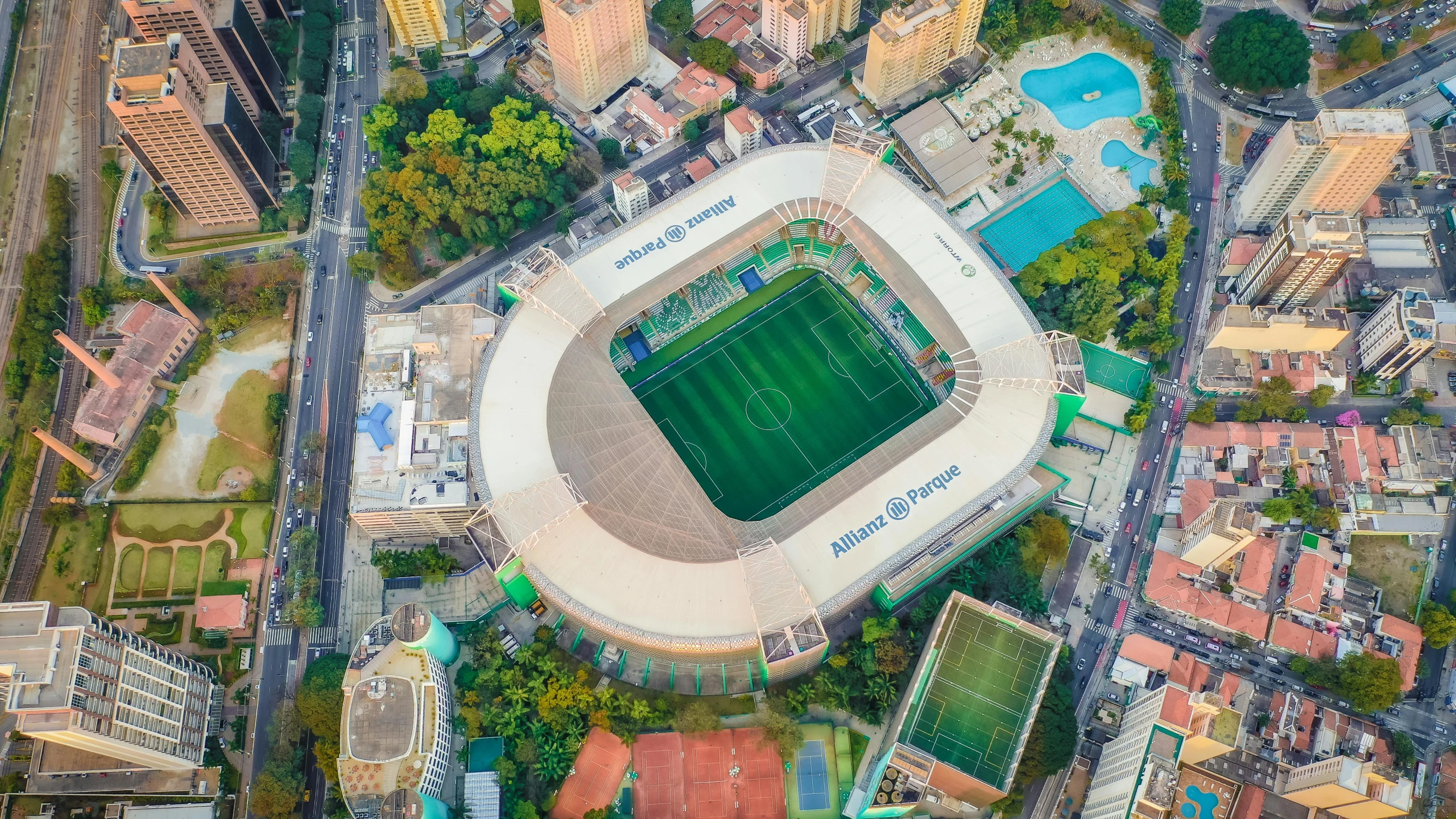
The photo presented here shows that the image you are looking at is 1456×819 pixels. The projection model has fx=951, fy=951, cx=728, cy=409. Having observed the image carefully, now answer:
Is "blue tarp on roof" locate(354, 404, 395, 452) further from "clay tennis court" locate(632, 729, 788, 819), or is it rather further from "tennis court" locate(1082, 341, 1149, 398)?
"tennis court" locate(1082, 341, 1149, 398)

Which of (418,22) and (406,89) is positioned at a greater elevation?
(418,22)

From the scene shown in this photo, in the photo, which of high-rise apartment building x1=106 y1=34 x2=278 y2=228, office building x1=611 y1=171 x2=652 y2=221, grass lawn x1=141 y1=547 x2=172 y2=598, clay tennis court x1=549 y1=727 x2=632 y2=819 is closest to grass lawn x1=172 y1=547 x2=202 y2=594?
grass lawn x1=141 y1=547 x2=172 y2=598

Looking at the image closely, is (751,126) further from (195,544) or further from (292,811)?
(292,811)

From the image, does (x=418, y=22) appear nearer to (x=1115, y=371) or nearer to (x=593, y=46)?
(x=593, y=46)

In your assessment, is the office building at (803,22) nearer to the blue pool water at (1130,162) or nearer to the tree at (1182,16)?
the blue pool water at (1130,162)

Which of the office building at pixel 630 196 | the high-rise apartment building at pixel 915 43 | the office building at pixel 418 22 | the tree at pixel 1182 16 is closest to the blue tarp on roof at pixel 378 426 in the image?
the office building at pixel 630 196

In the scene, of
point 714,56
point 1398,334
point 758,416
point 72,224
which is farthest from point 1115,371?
point 72,224
